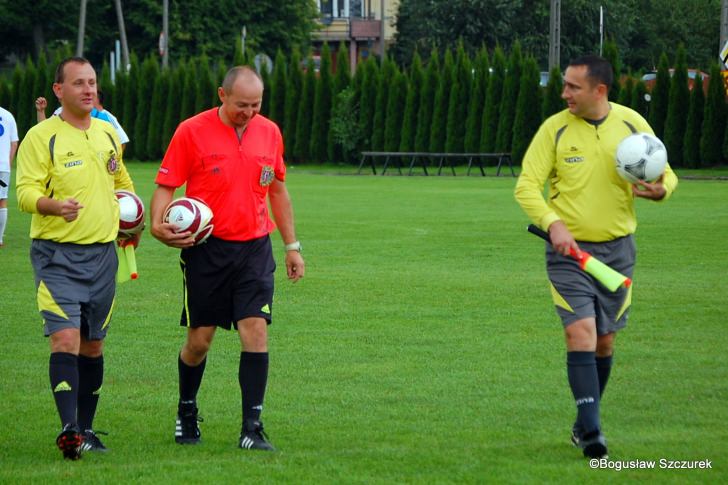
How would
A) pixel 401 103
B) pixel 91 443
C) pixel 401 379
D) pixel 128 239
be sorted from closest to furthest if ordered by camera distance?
1. pixel 91 443
2. pixel 128 239
3. pixel 401 379
4. pixel 401 103

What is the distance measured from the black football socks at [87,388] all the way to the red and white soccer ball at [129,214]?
771 mm

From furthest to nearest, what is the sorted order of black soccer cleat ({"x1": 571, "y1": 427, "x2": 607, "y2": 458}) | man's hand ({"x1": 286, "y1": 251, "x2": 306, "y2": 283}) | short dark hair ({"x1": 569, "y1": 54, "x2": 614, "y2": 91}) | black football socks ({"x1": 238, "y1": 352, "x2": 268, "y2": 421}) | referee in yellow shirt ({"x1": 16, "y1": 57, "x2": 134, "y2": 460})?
man's hand ({"x1": 286, "y1": 251, "x2": 306, "y2": 283}), black football socks ({"x1": 238, "y1": 352, "x2": 268, "y2": 421}), short dark hair ({"x1": 569, "y1": 54, "x2": 614, "y2": 91}), referee in yellow shirt ({"x1": 16, "y1": 57, "x2": 134, "y2": 460}), black soccer cleat ({"x1": 571, "y1": 427, "x2": 607, "y2": 458})

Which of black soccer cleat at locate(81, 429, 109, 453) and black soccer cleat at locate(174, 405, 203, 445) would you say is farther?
black soccer cleat at locate(174, 405, 203, 445)

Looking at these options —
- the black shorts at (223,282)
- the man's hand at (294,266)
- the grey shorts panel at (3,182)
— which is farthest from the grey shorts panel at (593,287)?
the grey shorts panel at (3,182)

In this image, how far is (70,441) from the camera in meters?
7.09

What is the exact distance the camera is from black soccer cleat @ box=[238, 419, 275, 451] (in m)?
7.43

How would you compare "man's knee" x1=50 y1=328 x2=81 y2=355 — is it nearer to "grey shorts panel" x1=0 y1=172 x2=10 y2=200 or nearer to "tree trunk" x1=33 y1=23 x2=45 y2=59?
"grey shorts panel" x1=0 y1=172 x2=10 y2=200

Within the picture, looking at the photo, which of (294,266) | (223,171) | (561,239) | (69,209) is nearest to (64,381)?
(69,209)

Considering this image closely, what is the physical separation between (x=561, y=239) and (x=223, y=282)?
1.92m

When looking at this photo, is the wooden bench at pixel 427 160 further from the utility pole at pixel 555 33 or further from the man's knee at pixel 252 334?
the man's knee at pixel 252 334

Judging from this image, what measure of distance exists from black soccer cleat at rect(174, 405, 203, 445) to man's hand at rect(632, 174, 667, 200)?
2.79 m

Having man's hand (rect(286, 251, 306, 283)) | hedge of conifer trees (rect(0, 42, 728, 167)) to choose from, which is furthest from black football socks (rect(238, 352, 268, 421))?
hedge of conifer trees (rect(0, 42, 728, 167))

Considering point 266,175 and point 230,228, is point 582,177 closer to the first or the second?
point 266,175

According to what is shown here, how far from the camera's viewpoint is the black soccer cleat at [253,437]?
7430 mm
